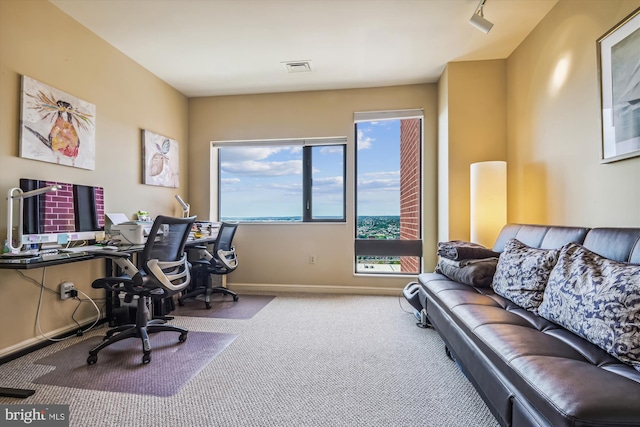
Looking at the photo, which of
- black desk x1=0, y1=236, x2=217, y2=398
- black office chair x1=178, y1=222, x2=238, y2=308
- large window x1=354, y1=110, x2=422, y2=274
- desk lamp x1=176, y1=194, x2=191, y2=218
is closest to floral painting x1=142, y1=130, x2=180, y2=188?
desk lamp x1=176, y1=194, x2=191, y2=218

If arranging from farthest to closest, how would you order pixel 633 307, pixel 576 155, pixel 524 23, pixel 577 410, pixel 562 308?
pixel 524 23, pixel 576 155, pixel 562 308, pixel 633 307, pixel 577 410

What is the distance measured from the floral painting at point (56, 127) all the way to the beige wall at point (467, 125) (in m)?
3.40

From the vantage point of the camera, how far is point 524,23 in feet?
8.07

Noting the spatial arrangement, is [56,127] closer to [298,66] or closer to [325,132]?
[298,66]

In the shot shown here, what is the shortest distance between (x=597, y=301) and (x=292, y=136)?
3321 mm

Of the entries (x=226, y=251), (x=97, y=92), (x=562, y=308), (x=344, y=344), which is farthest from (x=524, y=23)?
(x=97, y=92)

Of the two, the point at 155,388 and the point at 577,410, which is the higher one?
the point at 577,410

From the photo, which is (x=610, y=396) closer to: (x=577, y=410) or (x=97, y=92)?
(x=577, y=410)

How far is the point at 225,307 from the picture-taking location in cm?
312

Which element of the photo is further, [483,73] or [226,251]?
[226,251]

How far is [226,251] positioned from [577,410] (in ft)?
10.0

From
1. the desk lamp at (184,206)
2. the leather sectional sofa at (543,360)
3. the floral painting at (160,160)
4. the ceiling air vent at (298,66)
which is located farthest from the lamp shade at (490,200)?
the floral painting at (160,160)

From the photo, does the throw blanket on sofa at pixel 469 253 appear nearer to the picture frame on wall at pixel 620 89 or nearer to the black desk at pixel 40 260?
the picture frame on wall at pixel 620 89

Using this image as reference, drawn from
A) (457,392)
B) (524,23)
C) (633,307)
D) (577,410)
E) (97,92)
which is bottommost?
(457,392)
